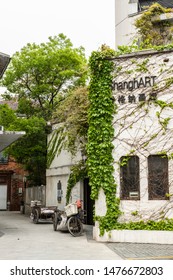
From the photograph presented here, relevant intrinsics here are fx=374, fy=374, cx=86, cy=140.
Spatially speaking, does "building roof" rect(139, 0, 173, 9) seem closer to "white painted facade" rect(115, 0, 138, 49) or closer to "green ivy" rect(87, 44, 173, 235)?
"white painted facade" rect(115, 0, 138, 49)

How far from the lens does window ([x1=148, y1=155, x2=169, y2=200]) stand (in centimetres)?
1173

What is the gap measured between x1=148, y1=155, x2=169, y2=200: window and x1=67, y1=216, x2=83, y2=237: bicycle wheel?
317 centimetres

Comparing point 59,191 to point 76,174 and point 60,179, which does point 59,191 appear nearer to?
point 60,179

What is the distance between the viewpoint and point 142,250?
10.2m

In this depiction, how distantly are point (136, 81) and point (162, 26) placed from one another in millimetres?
6290

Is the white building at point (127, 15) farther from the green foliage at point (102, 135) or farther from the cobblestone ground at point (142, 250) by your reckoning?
the cobblestone ground at point (142, 250)

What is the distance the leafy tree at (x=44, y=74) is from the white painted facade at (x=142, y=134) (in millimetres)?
10693

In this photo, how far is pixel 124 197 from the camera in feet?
39.4

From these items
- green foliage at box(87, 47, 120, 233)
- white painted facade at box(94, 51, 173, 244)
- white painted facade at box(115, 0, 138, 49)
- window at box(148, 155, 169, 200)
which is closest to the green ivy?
green foliage at box(87, 47, 120, 233)

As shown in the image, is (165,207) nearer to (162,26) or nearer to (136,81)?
(136,81)

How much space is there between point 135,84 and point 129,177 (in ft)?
10.1

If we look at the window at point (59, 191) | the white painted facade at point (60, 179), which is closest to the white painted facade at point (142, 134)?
the white painted facade at point (60, 179)

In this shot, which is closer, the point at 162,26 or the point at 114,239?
the point at 114,239
